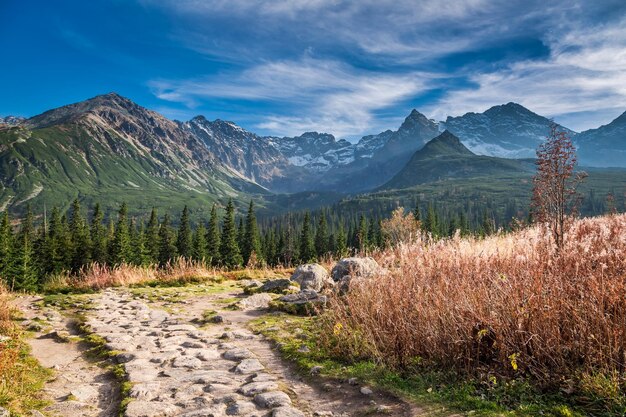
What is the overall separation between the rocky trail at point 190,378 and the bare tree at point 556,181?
6592mm

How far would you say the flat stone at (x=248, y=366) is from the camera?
6168 mm

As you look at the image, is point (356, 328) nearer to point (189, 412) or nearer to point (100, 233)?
point (189, 412)

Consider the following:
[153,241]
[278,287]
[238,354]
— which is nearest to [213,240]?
[153,241]

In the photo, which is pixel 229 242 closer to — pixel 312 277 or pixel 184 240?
pixel 184 240

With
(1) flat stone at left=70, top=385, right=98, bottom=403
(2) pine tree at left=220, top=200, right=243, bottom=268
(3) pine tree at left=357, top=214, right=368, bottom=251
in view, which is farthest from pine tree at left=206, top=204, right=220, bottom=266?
(1) flat stone at left=70, top=385, right=98, bottom=403

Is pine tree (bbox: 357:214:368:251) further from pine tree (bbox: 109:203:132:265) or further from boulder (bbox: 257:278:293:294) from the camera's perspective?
pine tree (bbox: 109:203:132:265)

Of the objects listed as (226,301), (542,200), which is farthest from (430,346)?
(226,301)

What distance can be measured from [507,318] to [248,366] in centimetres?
408

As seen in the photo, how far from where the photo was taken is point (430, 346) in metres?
5.44

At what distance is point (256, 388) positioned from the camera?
5.33 m

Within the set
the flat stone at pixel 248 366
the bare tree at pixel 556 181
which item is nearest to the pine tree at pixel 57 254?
the flat stone at pixel 248 366

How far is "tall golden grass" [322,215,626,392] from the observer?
4.39m

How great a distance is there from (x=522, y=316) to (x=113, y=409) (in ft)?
17.5

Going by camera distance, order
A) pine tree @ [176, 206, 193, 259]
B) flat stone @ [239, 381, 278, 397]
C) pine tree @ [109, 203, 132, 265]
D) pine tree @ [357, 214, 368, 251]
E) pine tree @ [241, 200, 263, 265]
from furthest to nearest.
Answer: pine tree @ [241, 200, 263, 265], pine tree @ [176, 206, 193, 259], pine tree @ [109, 203, 132, 265], pine tree @ [357, 214, 368, 251], flat stone @ [239, 381, 278, 397]
